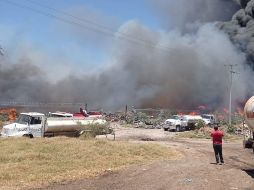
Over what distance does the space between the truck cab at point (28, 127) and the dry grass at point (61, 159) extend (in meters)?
7.47

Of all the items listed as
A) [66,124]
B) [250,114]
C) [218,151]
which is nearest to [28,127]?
[66,124]

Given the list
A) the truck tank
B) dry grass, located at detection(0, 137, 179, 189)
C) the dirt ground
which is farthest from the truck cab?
the dirt ground

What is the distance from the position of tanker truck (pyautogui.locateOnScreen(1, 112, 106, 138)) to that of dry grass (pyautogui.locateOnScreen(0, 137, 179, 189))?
7.56 meters

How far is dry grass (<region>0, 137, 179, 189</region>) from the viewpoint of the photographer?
16984mm

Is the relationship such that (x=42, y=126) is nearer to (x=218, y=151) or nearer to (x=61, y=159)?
(x=61, y=159)

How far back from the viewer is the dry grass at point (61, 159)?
55.7 feet

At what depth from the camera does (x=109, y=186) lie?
1574 centimetres

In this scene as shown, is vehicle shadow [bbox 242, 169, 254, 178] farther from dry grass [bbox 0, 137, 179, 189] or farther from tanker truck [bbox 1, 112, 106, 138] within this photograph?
tanker truck [bbox 1, 112, 106, 138]

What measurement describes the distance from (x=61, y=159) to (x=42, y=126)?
14.0 metres

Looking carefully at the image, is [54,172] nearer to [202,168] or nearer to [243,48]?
[202,168]

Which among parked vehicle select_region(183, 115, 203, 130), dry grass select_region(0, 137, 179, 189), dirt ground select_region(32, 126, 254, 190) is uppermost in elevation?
parked vehicle select_region(183, 115, 203, 130)

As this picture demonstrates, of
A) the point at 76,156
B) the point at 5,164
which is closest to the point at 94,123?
the point at 76,156

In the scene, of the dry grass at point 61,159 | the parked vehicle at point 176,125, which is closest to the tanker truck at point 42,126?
the dry grass at point 61,159

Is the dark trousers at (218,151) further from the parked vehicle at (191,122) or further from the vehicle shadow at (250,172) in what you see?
the parked vehicle at (191,122)
